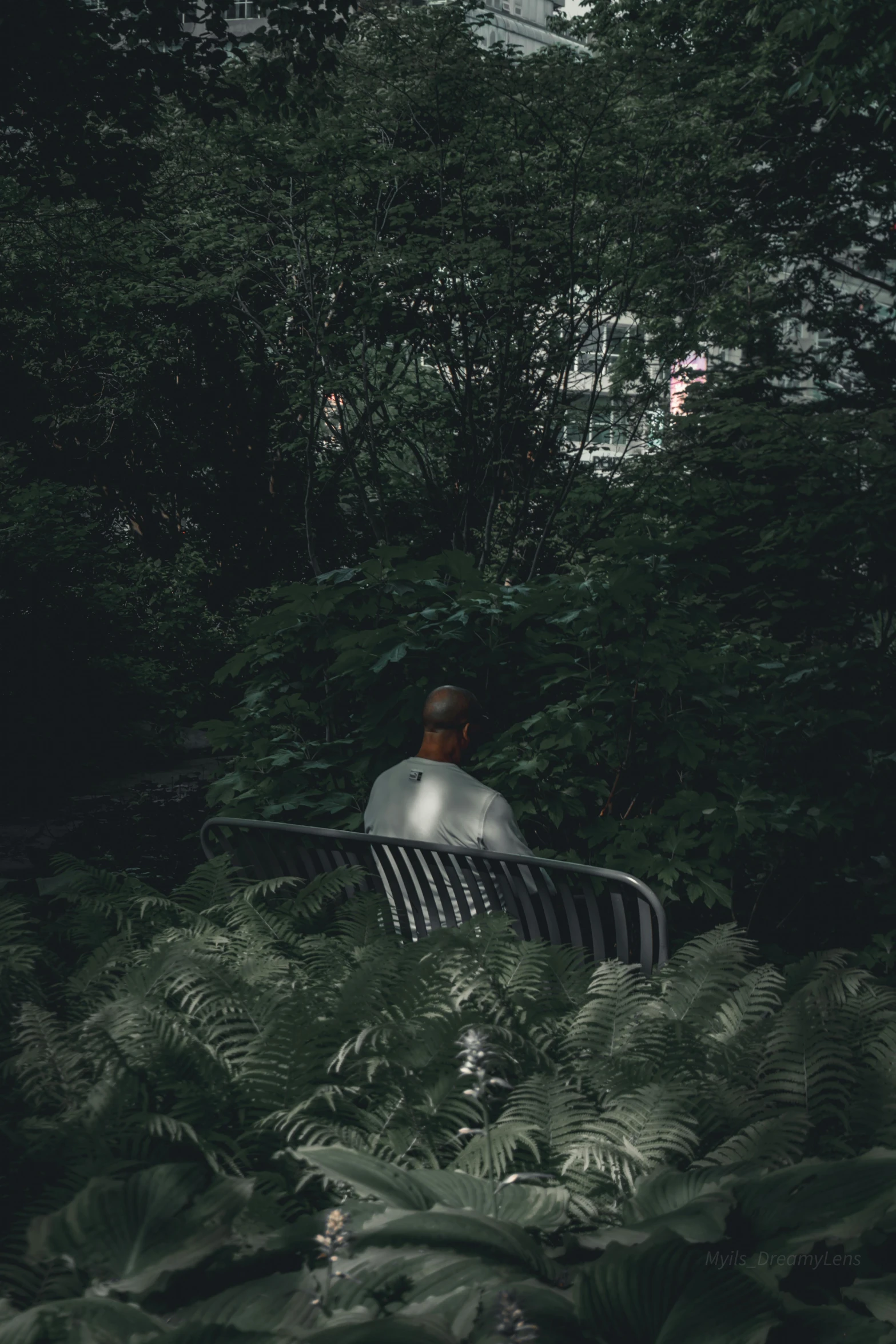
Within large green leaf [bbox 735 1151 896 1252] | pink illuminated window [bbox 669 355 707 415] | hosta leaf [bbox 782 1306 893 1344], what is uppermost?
pink illuminated window [bbox 669 355 707 415]

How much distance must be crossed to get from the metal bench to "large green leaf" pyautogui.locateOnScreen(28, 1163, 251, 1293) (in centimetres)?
184

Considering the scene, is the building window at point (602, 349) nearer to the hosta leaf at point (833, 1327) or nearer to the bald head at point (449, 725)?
the bald head at point (449, 725)

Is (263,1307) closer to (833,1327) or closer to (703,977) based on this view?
(833,1327)

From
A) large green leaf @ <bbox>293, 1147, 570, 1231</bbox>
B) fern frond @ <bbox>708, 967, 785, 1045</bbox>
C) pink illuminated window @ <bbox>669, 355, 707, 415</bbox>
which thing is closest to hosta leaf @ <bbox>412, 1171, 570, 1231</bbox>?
large green leaf @ <bbox>293, 1147, 570, 1231</bbox>

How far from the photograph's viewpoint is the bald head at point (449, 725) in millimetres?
4695

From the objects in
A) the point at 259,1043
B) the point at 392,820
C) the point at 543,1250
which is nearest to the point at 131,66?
the point at 392,820

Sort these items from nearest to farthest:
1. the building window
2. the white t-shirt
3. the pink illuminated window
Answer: the white t-shirt, the building window, the pink illuminated window

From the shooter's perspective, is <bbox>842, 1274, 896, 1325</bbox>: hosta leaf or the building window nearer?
<bbox>842, 1274, 896, 1325</bbox>: hosta leaf

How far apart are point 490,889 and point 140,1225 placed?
2458 mm

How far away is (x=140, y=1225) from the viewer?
193 centimetres

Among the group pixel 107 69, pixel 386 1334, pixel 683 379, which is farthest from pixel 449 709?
pixel 683 379

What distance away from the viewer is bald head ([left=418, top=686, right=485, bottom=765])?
15.4 ft

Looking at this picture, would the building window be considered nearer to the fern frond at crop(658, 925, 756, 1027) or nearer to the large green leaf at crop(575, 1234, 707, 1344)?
the fern frond at crop(658, 925, 756, 1027)

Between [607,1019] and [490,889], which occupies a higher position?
[607,1019]
